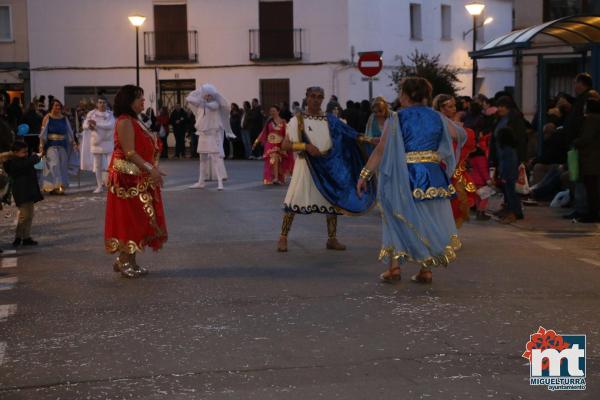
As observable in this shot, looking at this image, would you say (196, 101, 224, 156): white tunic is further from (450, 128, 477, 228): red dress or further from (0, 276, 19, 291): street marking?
(0, 276, 19, 291): street marking

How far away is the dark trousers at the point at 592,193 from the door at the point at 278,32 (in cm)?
2686

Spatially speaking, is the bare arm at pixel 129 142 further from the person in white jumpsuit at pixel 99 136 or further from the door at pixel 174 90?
the door at pixel 174 90

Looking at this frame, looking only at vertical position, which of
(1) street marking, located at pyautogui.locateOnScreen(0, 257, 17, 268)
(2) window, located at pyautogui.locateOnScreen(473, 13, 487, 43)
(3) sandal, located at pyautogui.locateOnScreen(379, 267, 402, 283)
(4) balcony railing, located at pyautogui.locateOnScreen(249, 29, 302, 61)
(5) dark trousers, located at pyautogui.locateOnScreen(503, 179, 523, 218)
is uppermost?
(2) window, located at pyautogui.locateOnScreen(473, 13, 487, 43)

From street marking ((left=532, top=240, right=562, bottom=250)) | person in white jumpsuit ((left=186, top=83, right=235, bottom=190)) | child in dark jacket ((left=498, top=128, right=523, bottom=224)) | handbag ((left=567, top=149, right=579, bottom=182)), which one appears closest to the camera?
street marking ((left=532, top=240, right=562, bottom=250))

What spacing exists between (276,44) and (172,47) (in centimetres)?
409

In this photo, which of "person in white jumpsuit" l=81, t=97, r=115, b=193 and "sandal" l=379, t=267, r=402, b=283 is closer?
"sandal" l=379, t=267, r=402, b=283

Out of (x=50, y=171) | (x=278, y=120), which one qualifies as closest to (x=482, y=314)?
(x=50, y=171)

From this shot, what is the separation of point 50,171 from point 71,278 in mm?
10428

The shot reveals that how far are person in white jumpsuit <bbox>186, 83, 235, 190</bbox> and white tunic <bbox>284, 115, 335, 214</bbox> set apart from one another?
29.6 ft

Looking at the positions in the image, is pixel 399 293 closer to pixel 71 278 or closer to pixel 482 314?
pixel 482 314

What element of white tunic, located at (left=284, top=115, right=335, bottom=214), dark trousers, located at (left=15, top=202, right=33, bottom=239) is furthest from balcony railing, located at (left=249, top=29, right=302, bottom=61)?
white tunic, located at (left=284, top=115, right=335, bottom=214)

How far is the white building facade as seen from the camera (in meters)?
39.8

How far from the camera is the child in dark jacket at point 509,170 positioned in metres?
14.6

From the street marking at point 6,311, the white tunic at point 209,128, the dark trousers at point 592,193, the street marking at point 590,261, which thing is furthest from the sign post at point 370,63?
the street marking at point 6,311
